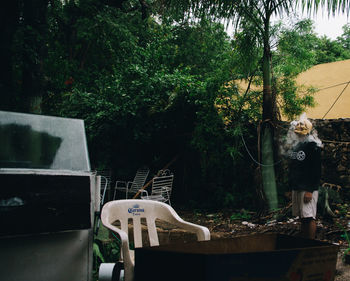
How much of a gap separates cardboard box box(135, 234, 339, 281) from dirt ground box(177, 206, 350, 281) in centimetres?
311

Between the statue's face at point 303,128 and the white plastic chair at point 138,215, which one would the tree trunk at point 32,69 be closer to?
the white plastic chair at point 138,215

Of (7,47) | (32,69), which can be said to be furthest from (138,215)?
(7,47)

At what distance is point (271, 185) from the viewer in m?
6.02

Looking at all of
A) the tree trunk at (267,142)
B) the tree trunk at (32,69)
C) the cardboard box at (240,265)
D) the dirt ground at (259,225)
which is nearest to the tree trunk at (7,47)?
the tree trunk at (32,69)

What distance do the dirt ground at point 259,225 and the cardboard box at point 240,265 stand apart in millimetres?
3113

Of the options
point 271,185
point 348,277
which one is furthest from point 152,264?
point 271,185

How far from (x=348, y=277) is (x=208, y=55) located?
13.0 meters

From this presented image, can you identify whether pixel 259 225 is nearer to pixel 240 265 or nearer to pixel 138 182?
pixel 138 182

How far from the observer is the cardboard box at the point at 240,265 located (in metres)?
1.11

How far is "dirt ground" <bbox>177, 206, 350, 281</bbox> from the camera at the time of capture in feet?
16.0

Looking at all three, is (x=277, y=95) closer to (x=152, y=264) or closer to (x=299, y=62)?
(x=299, y=62)

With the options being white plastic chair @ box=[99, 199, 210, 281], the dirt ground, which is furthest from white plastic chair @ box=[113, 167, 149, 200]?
white plastic chair @ box=[99, 199, 210, 281]

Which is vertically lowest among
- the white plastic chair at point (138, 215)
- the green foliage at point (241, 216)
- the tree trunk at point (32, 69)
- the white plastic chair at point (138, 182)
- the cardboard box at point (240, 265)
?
the green foliage at point (241, 216)

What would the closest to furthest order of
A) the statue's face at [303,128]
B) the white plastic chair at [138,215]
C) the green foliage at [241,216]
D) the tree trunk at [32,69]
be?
the white plastic chair at [138,215], the statue's face at [303,128], the tree trunk at [32,69], the green foliage at [241,216]
